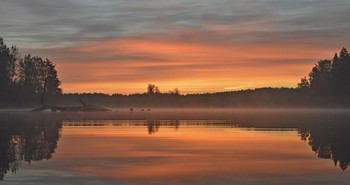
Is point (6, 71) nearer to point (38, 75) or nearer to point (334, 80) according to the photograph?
point (38, 75)

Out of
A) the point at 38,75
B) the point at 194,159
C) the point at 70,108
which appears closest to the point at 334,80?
the point at 70,108

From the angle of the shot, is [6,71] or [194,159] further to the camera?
[6,71]

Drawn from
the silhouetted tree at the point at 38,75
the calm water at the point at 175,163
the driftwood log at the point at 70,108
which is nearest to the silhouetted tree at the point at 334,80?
the driftwood log at the point at 70,108

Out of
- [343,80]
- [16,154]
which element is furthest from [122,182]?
[343,80]

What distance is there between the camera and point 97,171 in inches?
654

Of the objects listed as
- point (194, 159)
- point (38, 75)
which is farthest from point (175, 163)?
point (38, 75)

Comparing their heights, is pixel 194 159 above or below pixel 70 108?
below

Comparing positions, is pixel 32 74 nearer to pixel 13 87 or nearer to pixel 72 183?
pixel 13 87

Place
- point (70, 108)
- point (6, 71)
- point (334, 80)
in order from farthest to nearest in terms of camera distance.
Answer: point (334, 80) < point (6, 71) < point (70, 108)

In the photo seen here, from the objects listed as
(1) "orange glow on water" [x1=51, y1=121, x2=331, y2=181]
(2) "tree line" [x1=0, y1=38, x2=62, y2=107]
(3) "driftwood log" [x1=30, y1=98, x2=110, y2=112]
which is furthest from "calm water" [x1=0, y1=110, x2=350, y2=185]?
(2) "tree line" [x1=0, y1=38, x2=62, y2=107]

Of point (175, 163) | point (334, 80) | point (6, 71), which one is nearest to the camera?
point (175, 163)

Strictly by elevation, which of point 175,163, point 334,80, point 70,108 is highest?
point 334,80

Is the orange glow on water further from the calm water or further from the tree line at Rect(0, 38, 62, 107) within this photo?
the tree line at Rect(0, 38, 62, 107)

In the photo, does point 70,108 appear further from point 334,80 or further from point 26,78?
point 334,80
